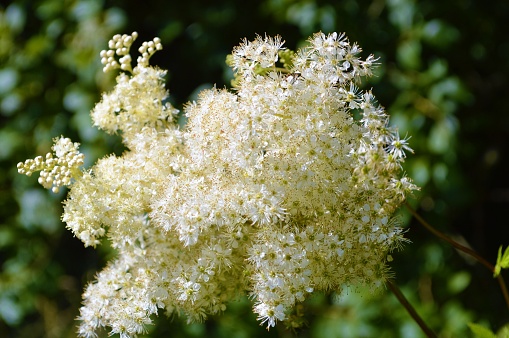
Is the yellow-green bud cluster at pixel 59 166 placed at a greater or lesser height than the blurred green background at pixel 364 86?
greater

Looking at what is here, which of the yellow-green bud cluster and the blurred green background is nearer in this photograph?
the yellow-green bud cluster

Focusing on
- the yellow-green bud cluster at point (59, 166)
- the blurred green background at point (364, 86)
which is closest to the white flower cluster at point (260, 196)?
the yellow-green bud cluster at point (59, 166)

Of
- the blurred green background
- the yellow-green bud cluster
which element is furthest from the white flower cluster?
the blurred green background

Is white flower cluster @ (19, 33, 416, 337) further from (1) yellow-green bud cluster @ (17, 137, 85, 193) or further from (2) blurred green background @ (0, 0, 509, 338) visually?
(2) blurred green background @ (0, 0, 509, 338)

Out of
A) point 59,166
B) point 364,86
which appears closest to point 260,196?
point 59,166

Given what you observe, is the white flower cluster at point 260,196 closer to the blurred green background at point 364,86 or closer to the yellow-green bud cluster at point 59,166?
the yellow-green bud cluster at point 59,166

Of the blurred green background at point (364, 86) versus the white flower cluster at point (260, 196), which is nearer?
the white flower cluster at point (260, 196)

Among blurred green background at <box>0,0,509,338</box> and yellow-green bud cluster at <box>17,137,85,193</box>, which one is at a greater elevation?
yellow-green bud cluster at <box>17,137,85,193</box>
